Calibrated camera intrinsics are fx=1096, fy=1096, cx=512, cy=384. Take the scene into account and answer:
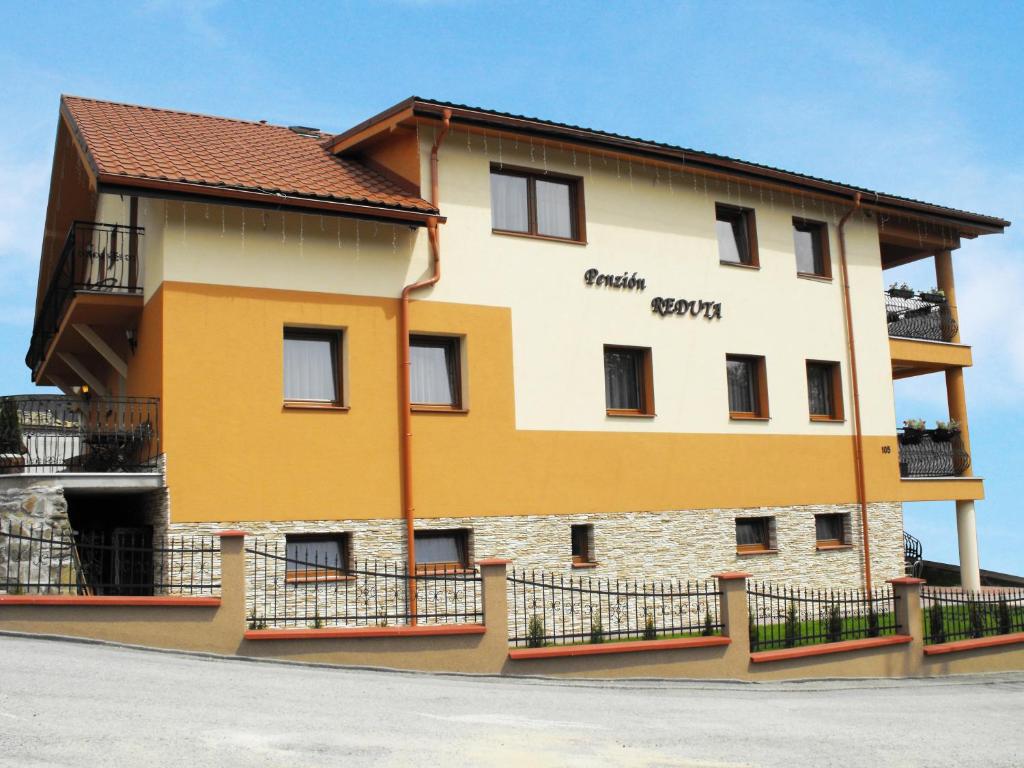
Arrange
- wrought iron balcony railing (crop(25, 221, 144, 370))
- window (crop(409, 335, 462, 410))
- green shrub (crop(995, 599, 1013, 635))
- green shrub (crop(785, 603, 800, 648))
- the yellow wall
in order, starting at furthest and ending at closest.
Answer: green shrub (crop(995, 599, 1013, 635)), window (crop(409, 335, 462, 410)), wrought iron balcony railing (crop(25, 221, 144, 370)), green shrub (crop(785, 603, 800, 648)), the yellow wall

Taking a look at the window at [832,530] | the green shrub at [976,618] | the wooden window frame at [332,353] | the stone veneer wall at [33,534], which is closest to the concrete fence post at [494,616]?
the wooden window frame at [332,353]

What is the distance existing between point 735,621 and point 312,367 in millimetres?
6743

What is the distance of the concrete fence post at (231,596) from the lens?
11750mm

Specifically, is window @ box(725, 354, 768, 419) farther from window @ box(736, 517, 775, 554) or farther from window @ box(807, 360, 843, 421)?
window @ box(736, 517, 775, 554)

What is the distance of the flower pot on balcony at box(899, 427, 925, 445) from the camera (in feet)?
75.5

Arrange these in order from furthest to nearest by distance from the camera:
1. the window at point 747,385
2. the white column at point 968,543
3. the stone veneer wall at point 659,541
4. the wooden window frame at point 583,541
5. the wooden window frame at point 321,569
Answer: the white column at point 968,543
the window at point 747,385
the wooden window frame at point 583,541
the stone veneer wall at point 659,541
the wooden window frame at point 321,569

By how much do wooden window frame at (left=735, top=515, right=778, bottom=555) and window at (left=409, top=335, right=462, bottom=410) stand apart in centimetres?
598

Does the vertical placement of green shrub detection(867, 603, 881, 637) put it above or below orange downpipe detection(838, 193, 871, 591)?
below

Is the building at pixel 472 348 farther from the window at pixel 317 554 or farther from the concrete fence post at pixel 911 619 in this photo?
the concrete fence post at pixel 911 619

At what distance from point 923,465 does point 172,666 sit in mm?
17180

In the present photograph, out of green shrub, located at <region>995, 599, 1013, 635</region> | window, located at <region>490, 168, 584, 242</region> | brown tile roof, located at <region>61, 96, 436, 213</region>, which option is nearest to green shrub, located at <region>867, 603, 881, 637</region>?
green shrub, located at <region>995, 599, 1013, 635</region>

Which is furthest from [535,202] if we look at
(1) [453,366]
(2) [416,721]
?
(2) [416,721]

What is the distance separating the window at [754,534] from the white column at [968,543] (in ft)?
19.4

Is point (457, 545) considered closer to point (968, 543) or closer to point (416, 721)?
point (416, 721)
